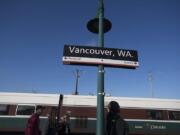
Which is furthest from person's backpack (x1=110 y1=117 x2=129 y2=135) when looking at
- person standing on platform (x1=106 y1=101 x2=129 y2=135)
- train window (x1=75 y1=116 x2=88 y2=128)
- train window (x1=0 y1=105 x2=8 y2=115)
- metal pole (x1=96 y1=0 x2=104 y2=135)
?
train window (x1=0 y1=105 x2=8 y2=115)

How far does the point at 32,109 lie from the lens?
53.8 feet

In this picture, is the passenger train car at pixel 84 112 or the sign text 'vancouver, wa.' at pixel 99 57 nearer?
the sign text 'vancouver, wa.' at pixel 99 57

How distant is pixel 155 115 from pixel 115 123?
13.9 meters

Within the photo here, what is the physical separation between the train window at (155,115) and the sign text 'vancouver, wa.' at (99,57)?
42.8 ft

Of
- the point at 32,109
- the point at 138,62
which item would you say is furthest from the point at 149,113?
the point at 138,62

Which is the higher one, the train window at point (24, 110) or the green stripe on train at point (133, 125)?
the train window at point (24, 110)

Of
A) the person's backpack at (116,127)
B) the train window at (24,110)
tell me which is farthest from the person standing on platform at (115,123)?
the train window at (24,110)

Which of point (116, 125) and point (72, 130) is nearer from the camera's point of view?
point (116, 125)

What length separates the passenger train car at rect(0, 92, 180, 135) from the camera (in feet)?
53.3

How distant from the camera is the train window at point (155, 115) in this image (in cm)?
1722

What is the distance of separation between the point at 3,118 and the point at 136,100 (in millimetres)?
9273

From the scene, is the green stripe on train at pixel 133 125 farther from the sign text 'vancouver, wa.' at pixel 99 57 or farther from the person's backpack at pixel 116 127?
the person's backpack at pixel 116 127

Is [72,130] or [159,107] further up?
[159,107]

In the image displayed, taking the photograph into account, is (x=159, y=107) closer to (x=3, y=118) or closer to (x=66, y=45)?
(x=3, y=118)
